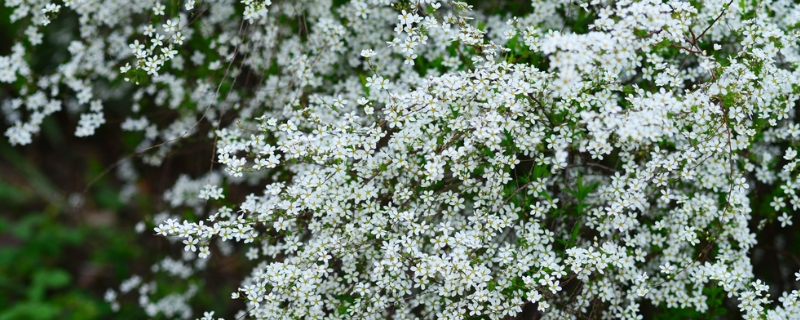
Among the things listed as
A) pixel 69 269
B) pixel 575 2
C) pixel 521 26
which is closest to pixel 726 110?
pixel 575 2

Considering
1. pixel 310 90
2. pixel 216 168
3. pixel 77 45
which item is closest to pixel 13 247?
pixel 216 168

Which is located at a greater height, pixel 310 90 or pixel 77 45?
pixel 77 45

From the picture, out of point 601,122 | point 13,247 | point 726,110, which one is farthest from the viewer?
point 13,247

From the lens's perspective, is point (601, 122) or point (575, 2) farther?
point (575, 2)

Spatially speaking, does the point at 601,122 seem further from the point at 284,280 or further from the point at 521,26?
the point at 284,280

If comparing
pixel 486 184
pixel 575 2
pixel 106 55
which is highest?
pixel 106 55

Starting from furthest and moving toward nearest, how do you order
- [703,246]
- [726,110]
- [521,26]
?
[521,26]
[703,246]
[726,110]

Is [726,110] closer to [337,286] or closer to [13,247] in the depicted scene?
[337,286]

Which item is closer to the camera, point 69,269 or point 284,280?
point 284,280

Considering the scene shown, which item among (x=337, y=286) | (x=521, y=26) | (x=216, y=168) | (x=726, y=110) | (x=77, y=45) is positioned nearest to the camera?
(x=726, y=110)
